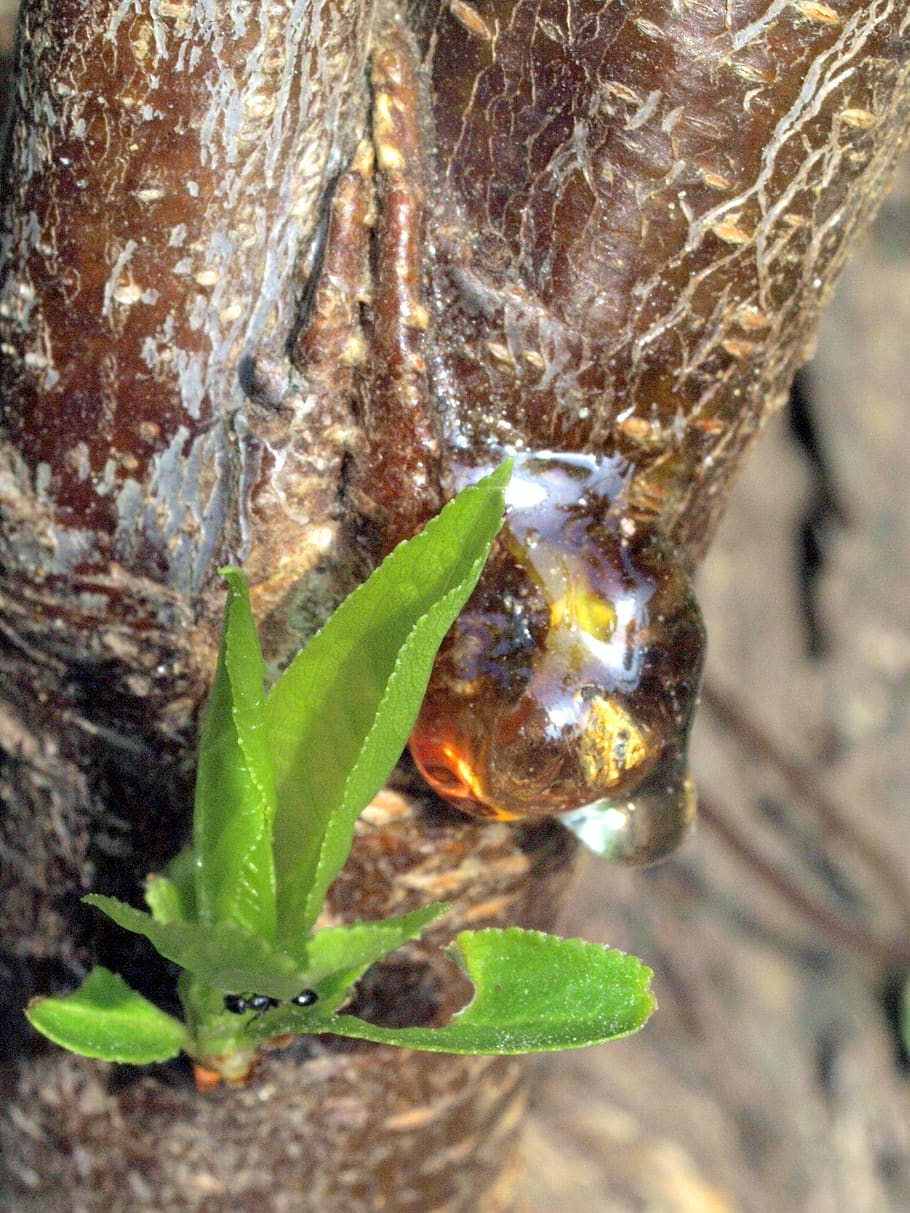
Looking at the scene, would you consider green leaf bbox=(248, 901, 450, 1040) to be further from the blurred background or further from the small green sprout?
the blurred background

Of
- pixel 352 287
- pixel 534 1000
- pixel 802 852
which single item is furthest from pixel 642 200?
pixel 802 852

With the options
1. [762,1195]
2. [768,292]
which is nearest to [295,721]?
[768,292]

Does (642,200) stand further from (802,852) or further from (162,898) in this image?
(802,852)

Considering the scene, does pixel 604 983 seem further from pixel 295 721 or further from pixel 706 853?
pixel 706 853

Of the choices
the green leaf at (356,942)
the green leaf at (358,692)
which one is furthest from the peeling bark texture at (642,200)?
the green leaf at (356,942)

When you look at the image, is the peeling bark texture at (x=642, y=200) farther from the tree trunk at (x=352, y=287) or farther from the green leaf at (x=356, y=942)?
the green leaf at (x=356, y=942)

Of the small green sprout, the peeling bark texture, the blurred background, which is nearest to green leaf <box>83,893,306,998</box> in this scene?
the small green sprout
